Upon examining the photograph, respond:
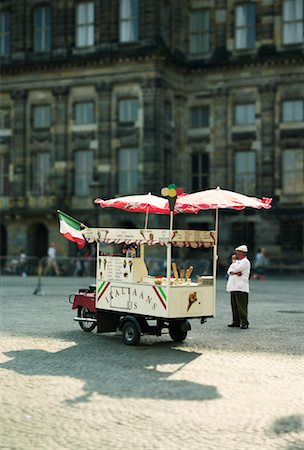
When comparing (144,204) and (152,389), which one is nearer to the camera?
(152,389)

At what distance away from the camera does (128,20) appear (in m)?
43.5

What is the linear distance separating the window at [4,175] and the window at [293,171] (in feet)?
53.1

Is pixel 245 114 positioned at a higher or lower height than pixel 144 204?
higher

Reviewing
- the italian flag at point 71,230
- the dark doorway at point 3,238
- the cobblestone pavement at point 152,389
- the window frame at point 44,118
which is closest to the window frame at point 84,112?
the window frame at point 44,118

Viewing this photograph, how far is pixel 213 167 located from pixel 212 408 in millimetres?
35567

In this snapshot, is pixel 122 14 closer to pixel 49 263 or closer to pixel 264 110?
pixel 264 110

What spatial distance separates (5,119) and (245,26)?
15.1 meters

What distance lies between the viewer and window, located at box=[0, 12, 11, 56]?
4722 centimetres

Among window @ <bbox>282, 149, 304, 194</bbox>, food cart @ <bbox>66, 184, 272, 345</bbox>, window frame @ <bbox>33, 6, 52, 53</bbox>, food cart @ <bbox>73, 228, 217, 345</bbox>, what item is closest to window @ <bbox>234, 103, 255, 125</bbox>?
window @ <bbox>282, 149, 304, 194</bbox>

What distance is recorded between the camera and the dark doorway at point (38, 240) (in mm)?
46050

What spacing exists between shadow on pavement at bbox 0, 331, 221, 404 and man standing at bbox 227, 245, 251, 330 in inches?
122

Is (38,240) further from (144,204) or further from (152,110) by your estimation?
(144,204)

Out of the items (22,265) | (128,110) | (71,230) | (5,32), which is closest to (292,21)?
(128,110)

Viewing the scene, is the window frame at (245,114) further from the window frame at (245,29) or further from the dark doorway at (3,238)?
the dark doorway at (3,238)
